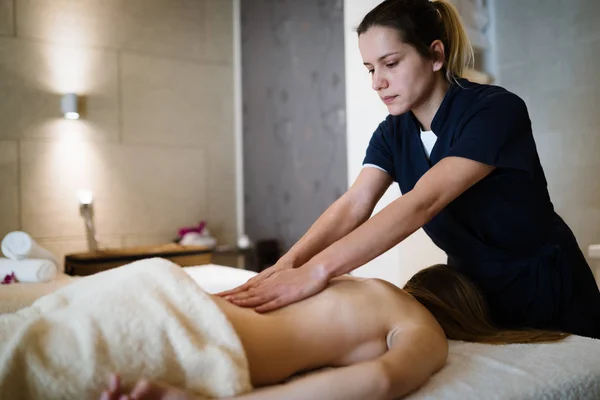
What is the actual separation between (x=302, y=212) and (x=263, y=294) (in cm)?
245

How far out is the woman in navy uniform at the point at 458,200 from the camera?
118 centimetres

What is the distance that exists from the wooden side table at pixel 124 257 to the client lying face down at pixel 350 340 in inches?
74.9

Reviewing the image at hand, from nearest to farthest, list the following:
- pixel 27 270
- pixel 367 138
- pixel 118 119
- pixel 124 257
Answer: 1. pixel 27 270
2. pixel 367 138
3. pixel 124 257
4. pixel 118 119

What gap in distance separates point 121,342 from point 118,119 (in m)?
3.00

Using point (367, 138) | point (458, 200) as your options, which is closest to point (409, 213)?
point (458, 200)

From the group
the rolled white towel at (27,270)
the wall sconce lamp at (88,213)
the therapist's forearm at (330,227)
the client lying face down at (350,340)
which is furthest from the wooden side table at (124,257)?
the client lying face down at (350,340)

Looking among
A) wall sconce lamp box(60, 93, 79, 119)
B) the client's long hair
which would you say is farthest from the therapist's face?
wall sconce lamp box(60, 93, 79, 119)

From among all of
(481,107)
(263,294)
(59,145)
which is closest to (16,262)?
(59,145)

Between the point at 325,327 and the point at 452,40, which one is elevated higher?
the point at 452,40

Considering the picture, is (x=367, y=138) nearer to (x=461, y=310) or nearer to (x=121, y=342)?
(x=461, y=310)

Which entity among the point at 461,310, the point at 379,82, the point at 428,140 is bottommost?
the point at 461,310

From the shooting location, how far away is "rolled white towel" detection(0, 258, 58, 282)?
7.57 ft

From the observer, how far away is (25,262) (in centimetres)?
234

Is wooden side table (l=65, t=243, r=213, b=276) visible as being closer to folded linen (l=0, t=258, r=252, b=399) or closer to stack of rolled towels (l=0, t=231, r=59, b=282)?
A: stack of rolled towels (l=0, t=231, r=59, b=282)
